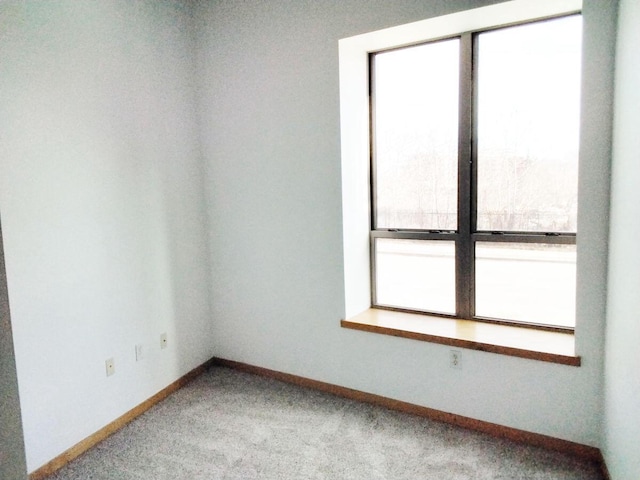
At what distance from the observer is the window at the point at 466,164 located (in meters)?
2.21

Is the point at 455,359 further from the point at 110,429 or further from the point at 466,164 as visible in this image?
the point at 110,429

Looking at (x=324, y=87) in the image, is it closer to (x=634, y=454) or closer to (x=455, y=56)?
(x=455, y=56)

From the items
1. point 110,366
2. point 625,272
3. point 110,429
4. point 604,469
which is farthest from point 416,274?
point 110,429

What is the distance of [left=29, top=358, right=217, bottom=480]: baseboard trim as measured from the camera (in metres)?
1.96

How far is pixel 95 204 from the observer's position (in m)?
2.18

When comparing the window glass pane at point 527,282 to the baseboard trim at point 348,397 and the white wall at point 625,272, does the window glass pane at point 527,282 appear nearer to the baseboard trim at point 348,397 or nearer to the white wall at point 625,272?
the white wall at point 625,272

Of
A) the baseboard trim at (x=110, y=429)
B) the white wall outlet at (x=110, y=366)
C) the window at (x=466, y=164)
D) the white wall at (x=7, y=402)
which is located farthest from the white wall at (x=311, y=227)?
the white wall at (x=7, y=402)

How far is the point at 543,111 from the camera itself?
2.22 meters

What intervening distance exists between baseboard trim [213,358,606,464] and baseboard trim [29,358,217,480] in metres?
0.34

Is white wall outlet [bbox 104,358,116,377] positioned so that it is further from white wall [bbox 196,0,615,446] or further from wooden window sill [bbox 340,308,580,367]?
wooden window sill [bbox 340,308,580,367]

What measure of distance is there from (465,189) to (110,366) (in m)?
2.26

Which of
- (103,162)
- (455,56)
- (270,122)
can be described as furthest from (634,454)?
(103,162)

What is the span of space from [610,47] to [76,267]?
2692 millimetres

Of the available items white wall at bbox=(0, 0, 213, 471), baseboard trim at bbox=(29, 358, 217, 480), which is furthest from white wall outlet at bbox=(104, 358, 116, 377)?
baseboard trim at bbox=(29, 358, 217, 480)
